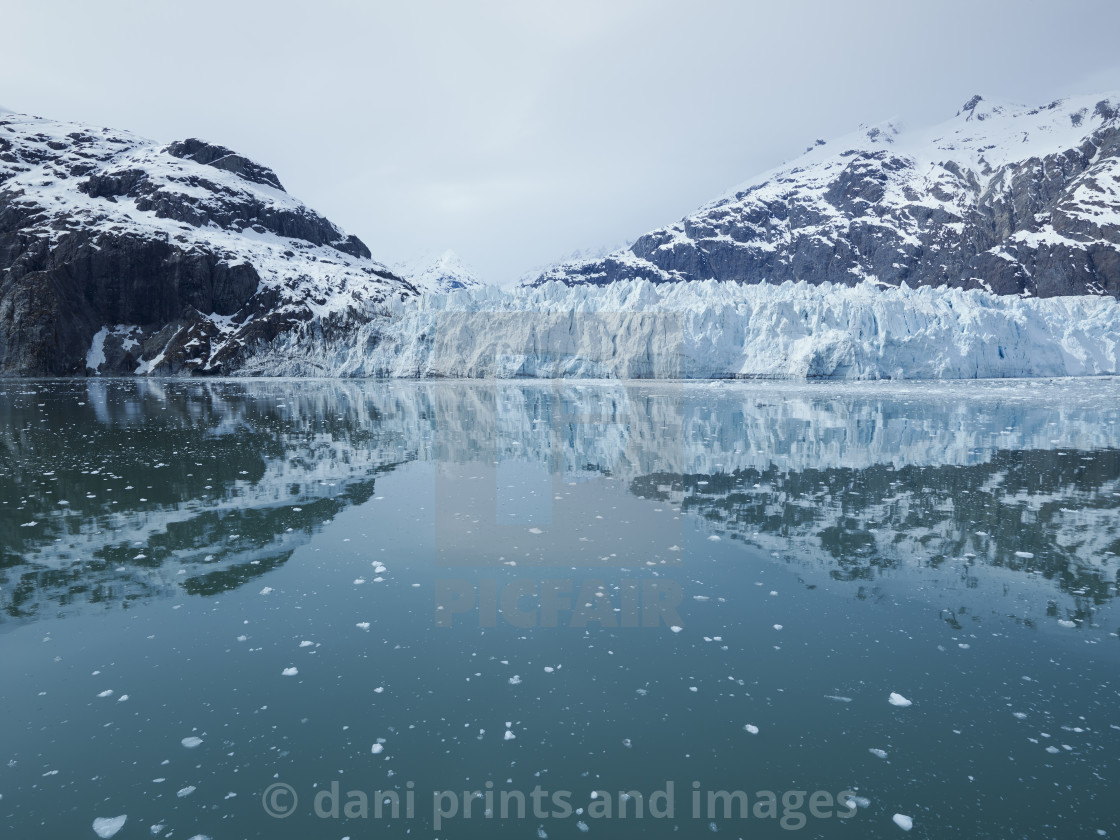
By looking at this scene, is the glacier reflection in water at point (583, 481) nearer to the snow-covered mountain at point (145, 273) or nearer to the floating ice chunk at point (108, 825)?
the floating ice chunk at point (108, 825)

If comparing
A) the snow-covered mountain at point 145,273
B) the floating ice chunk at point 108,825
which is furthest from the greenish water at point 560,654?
the snow-covered mountain at point 145,273

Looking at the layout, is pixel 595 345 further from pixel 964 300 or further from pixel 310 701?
pixel 310 701

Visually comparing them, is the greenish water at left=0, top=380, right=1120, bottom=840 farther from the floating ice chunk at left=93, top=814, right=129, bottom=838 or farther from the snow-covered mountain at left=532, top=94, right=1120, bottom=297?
the snow-covered mountain at left=532, top=94, right=1120, bottom=297

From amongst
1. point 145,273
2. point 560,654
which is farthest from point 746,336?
point 145,273

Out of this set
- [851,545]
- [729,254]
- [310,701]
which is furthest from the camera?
[729,254]

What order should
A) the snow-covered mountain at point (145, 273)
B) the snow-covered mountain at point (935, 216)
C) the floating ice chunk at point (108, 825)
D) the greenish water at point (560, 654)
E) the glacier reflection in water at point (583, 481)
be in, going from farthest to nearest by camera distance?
1. the snow-covered mountain at point (935, 216)
2. the snow-covered mountain at point (145, 273)
3. the glacier reflection in water at point (583, 481)
4. the greenish water at point (560, 654)
5. the floating ice chunk at point (108, 825)

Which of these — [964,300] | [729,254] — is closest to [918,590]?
[964,300]

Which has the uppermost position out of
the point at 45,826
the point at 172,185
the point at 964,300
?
the point at 172,185

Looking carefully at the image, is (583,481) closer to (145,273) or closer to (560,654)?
(560,654)
